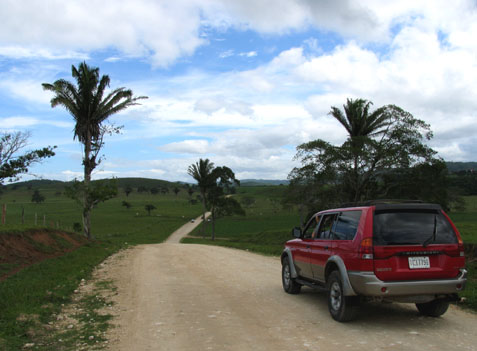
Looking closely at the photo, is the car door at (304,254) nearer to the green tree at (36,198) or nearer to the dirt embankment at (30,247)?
the dirt embankment at (30,247)

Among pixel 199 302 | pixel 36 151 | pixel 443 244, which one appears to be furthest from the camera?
pixel 36 151

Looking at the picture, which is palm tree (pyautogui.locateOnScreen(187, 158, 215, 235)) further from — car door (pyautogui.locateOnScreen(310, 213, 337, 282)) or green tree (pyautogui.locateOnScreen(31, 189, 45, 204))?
green tree (pyautogui.locateOnScreen(31, 189, 45, 204))

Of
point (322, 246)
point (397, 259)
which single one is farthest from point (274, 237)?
point (397, 259)

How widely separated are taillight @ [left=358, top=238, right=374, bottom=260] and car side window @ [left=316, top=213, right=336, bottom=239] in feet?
4.30

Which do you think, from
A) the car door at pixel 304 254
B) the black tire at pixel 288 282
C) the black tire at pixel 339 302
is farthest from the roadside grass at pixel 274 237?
the black tire at pixel 288 282

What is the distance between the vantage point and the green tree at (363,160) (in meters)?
23.3

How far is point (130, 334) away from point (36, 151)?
36.1ft

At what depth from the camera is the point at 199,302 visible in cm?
831

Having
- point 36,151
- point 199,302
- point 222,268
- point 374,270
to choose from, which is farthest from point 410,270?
point 36,151

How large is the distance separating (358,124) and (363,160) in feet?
11.3

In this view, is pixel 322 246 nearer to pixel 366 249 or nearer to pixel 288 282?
pixel 366 249

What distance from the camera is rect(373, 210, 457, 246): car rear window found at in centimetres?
640

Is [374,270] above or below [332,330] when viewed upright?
above

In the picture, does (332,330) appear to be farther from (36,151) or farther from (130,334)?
(36,151)
